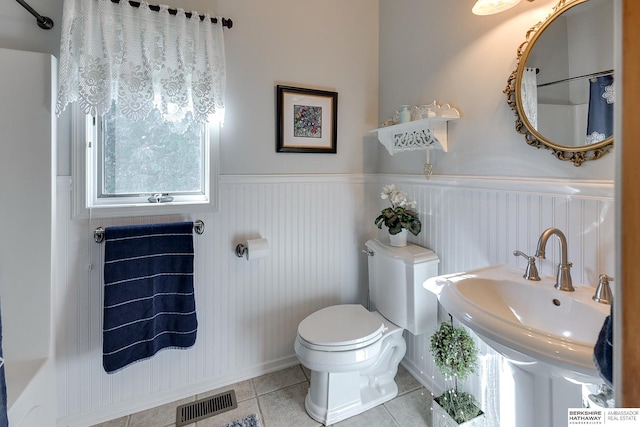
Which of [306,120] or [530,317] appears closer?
[530,317]

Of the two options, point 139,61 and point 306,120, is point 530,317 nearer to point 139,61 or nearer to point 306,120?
point 306,120

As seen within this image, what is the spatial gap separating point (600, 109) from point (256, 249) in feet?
5.06

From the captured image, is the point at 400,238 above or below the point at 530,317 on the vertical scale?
above

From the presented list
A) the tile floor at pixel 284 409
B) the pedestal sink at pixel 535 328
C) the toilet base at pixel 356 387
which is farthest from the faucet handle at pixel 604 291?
the tile floor at pixel 284 409

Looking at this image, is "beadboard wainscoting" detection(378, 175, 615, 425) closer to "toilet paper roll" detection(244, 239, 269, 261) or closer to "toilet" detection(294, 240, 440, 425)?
"toilet" detection(294, 240, 440, 425)

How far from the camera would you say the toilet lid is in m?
1.38

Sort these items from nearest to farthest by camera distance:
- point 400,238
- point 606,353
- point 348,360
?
1. point 606,353
2. point 348,360
3. point 400,238

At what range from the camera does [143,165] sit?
1.53 metres

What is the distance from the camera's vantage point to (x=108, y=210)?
1.39m

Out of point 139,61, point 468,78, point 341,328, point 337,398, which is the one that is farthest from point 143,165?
point 468,78

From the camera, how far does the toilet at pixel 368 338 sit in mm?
1376

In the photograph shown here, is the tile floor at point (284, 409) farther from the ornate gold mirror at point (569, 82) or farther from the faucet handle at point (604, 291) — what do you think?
the ornate gold mirror at point (569, 82)

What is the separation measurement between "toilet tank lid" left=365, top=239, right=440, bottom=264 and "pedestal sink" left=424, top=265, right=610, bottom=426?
0.32 metres

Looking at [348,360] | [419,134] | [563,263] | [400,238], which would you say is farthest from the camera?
[400,238]
